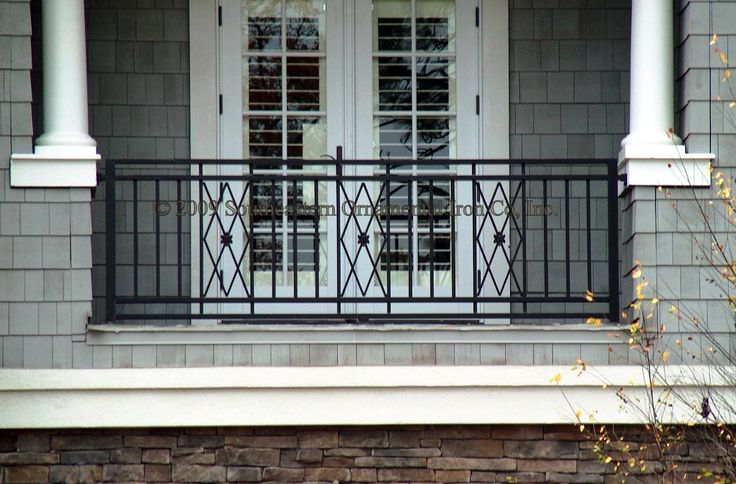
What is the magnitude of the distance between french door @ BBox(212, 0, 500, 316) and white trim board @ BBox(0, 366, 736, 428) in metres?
1.32

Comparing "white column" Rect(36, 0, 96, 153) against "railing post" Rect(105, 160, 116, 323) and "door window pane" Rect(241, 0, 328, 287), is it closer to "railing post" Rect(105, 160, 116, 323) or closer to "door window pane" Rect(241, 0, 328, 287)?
"railing post" Rect(105, 160, 116, 323)

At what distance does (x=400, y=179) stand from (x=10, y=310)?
2176mm

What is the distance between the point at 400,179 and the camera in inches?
272

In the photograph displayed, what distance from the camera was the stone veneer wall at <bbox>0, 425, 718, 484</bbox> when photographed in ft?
21.7

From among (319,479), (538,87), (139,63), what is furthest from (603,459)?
(139,63)

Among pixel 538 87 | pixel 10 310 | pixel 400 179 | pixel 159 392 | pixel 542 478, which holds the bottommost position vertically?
pixel 542 478

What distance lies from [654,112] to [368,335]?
6.38ft

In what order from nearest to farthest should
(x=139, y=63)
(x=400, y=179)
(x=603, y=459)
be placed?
(x=603, y=459), (x=400, y=179), (x=139, y=63)

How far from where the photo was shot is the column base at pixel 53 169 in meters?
6.61

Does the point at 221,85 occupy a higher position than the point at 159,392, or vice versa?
the point at 221,85

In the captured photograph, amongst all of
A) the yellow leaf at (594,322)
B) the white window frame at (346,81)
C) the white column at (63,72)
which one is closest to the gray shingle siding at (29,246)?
the white column at (63,72)

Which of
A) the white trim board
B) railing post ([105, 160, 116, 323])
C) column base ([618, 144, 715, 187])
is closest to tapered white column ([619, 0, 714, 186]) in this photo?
column base ([618, 144, 715, 187])

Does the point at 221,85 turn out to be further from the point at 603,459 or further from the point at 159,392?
the point at 603,459

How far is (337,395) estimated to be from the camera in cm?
664
